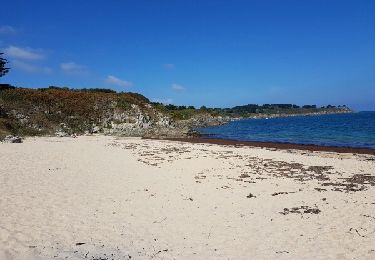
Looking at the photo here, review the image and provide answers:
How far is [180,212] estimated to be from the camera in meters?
12.0

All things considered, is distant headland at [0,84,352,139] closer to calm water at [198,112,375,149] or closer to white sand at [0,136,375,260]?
calm water at [198,112,375,149]

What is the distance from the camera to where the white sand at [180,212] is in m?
8.60

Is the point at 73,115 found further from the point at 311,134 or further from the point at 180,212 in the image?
the point at 180,212

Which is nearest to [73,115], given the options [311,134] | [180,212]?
[311,134]

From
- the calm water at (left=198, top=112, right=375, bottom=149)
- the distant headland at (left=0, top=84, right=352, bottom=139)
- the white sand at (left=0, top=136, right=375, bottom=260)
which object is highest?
the distant headland at (left=0, top=84, right=352, bottom=139)

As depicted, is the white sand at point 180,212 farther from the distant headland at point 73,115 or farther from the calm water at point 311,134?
the distant headland at point 73,115

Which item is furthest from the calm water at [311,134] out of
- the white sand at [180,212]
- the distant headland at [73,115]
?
the white sand at [180,212]

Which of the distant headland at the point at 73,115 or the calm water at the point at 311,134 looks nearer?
the calm water at the point at 311,134

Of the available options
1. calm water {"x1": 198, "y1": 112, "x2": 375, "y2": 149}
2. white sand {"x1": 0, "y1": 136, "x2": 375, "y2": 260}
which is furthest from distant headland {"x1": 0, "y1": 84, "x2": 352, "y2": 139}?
white sand {"x1": 0, "y1": 136, "x2": 375, "y2": 260}

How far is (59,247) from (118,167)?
12.5 m

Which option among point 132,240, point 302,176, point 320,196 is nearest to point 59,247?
point 132,240

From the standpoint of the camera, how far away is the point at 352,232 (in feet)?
32.4

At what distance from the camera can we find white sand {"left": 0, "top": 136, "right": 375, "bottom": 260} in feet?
28.2

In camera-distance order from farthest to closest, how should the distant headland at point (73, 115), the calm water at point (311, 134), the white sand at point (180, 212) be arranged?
the distant headland at point (73, 115), the calm water at point (311, 134), the white sand at point (180, 212)
